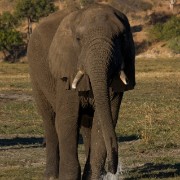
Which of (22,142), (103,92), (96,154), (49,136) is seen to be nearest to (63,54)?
(96,154)

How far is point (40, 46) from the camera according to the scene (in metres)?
11.1

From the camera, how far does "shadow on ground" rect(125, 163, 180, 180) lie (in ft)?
38.4

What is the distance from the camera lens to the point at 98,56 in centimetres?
861

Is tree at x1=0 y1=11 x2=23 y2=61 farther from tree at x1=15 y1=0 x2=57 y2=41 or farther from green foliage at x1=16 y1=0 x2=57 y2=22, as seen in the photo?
green foliage at x1=16 y1=0 x2=57 y2=22

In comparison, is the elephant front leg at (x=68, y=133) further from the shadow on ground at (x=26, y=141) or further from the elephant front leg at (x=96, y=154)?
the shadow on ground at (x=26, y=141)

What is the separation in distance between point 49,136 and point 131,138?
5999 mm

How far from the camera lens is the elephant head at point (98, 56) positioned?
8562mm

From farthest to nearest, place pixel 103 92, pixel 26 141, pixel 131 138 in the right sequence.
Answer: pixel 131 138 < pixel 26 141 < pixel 103 92

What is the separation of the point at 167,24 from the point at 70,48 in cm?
7773

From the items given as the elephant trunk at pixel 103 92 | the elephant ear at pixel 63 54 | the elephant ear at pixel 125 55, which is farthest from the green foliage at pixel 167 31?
the elephant trunk at pixel 103 92

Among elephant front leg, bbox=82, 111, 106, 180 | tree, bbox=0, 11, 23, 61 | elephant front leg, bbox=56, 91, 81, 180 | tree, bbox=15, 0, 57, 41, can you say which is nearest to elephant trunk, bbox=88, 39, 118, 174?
elephant front leg, bbox=82, 111, 106, 180

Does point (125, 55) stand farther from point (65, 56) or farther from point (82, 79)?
point (65, 56)

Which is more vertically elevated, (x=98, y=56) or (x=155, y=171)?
(x=98, y=56)

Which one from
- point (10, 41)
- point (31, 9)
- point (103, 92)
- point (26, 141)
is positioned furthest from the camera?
point (31, 9)
